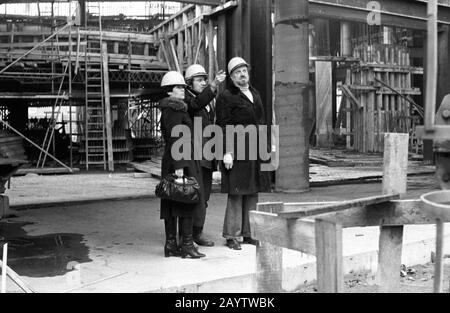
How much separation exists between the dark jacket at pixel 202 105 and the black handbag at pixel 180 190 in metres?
0.61

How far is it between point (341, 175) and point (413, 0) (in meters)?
4.87

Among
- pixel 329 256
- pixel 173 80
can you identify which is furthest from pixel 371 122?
pixel 329 256

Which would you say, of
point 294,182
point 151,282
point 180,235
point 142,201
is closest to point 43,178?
point 142,201

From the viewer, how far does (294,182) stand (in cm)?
1162

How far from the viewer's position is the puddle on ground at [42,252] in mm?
5719

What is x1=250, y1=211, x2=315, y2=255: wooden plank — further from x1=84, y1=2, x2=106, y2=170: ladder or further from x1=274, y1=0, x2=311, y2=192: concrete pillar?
x1=84, y1=2, x2=106, y2=170: ladder

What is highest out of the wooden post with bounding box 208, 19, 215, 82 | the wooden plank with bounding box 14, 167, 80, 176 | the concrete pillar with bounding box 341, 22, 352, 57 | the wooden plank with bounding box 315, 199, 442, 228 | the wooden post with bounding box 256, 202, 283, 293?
the concrete pillar with bounding box 341, 22, 352, 57

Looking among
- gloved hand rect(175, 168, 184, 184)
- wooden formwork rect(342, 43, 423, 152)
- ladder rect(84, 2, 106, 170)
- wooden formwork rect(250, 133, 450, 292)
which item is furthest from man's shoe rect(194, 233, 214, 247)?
wooden formwork rect(342, 43, 423, 152)

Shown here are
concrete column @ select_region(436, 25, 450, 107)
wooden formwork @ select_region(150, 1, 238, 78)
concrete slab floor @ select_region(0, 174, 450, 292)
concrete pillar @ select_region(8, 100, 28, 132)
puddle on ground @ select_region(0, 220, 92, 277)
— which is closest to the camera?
concrete slab floor @ select_region(0, 174, 450, 292)

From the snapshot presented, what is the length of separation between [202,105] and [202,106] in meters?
0.01

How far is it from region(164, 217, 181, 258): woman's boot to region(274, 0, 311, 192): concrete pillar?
5.58 meters

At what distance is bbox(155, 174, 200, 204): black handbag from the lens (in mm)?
5996

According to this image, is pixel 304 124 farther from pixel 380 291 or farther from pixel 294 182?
pixel 380 291

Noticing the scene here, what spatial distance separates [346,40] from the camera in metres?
27.5
